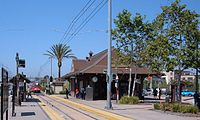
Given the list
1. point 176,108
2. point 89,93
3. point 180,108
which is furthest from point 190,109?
point 89,93

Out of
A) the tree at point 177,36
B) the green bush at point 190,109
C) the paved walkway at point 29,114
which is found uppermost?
the tree at point 177,36

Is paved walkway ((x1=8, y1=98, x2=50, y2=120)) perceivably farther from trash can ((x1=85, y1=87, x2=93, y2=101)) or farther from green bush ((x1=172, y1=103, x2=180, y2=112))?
trash can ((x1=85, y1=87, x2=93, y2=101))

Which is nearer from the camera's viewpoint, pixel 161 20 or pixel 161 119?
pixel 161 119

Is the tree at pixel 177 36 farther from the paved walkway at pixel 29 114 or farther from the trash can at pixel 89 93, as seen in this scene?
the trash can at pixel 89 93

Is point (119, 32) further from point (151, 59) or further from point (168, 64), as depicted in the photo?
point (168, 64)

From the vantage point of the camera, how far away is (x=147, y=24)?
132 feet

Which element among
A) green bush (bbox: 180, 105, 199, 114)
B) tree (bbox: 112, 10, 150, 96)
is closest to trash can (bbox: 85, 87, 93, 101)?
tree (bbox: 112, 10, 150, 96)

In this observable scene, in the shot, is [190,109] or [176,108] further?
[176,108]

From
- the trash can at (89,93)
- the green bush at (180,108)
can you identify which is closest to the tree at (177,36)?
the green bush at (180,108)

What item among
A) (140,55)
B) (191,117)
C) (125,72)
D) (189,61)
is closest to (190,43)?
(189,61)

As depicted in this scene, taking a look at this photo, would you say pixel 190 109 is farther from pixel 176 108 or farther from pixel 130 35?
pixel 130 35

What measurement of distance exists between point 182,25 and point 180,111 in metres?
6.09

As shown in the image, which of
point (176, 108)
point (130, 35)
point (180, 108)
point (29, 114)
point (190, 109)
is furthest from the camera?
point (130, 35)

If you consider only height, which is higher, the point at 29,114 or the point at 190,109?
the point at 190,109
